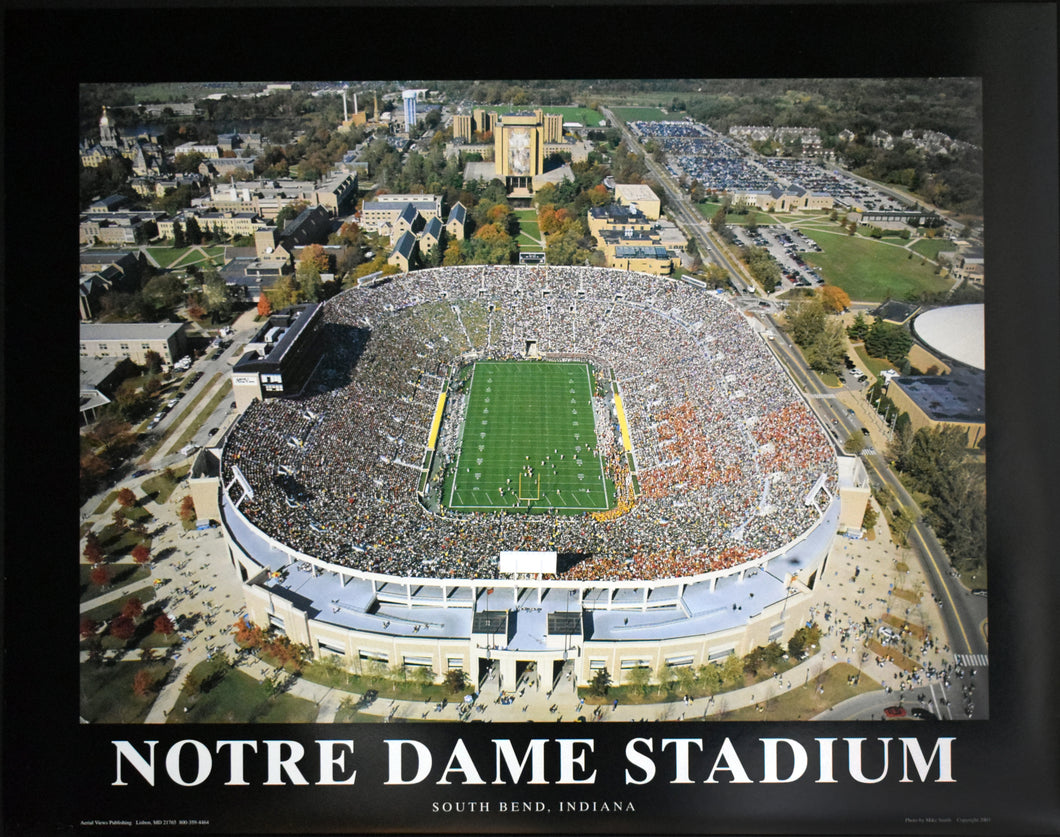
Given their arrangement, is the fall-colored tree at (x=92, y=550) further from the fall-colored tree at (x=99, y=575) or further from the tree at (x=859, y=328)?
the tree at (x=859, y=328)

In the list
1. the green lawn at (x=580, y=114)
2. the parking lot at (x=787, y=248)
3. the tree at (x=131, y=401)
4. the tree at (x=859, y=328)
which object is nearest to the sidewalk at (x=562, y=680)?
the tree at (x=131, y=401)

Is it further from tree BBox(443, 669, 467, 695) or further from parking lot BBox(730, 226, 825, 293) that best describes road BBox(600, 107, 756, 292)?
tree BBox(443, 669, 467, 695)

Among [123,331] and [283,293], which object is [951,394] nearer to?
[123,331]

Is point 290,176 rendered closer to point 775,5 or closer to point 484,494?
point 484,494

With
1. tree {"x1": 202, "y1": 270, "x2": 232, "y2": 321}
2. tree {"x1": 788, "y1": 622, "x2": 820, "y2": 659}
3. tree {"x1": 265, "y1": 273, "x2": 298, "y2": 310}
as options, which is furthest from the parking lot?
tree {"x1": 202, "y1": 270, "x2": 232, "y2": 321}

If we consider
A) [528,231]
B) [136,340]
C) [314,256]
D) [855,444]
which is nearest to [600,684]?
[855,444]

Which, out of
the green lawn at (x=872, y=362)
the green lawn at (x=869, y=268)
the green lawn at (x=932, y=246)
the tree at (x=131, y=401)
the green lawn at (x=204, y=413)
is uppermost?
the green lawn at (x=932, y=246)
